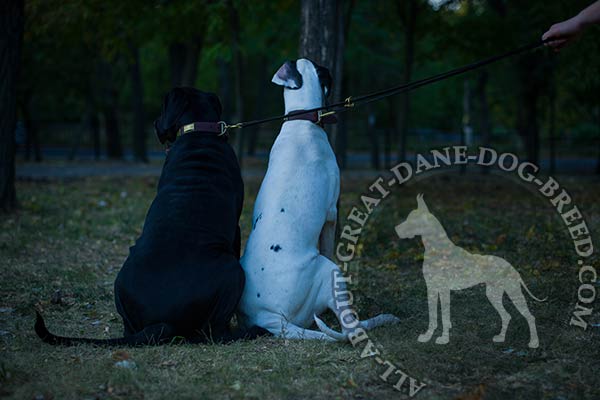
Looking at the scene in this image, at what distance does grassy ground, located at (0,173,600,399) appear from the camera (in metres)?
3.42

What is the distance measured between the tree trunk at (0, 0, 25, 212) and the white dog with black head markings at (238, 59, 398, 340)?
5540 mm

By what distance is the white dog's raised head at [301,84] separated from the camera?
16.3 ft

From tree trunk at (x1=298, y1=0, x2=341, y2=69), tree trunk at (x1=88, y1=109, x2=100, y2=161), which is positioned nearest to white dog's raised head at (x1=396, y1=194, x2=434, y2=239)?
tree trunk at (x1=298, y1=0, x2=341, y2=69)

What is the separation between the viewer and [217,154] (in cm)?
444

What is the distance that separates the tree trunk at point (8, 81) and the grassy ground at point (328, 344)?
24.4 inches

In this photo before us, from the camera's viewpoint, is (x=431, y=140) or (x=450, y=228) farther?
(x=431, y=140)

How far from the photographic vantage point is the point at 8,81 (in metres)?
8.70

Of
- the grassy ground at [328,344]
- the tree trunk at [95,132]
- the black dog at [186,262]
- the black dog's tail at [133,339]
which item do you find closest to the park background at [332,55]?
the tree trunk at [95,132]

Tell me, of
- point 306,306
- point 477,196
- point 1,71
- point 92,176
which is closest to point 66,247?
point 1,71

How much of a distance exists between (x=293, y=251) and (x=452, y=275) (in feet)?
6.89

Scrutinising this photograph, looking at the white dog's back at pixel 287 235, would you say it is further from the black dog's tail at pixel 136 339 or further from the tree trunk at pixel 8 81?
the tree trunk at pixel 8 81

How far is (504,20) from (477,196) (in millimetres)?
4308

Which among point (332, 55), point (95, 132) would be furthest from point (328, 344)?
point (95, 132)

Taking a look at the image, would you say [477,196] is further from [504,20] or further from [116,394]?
[116,394]
